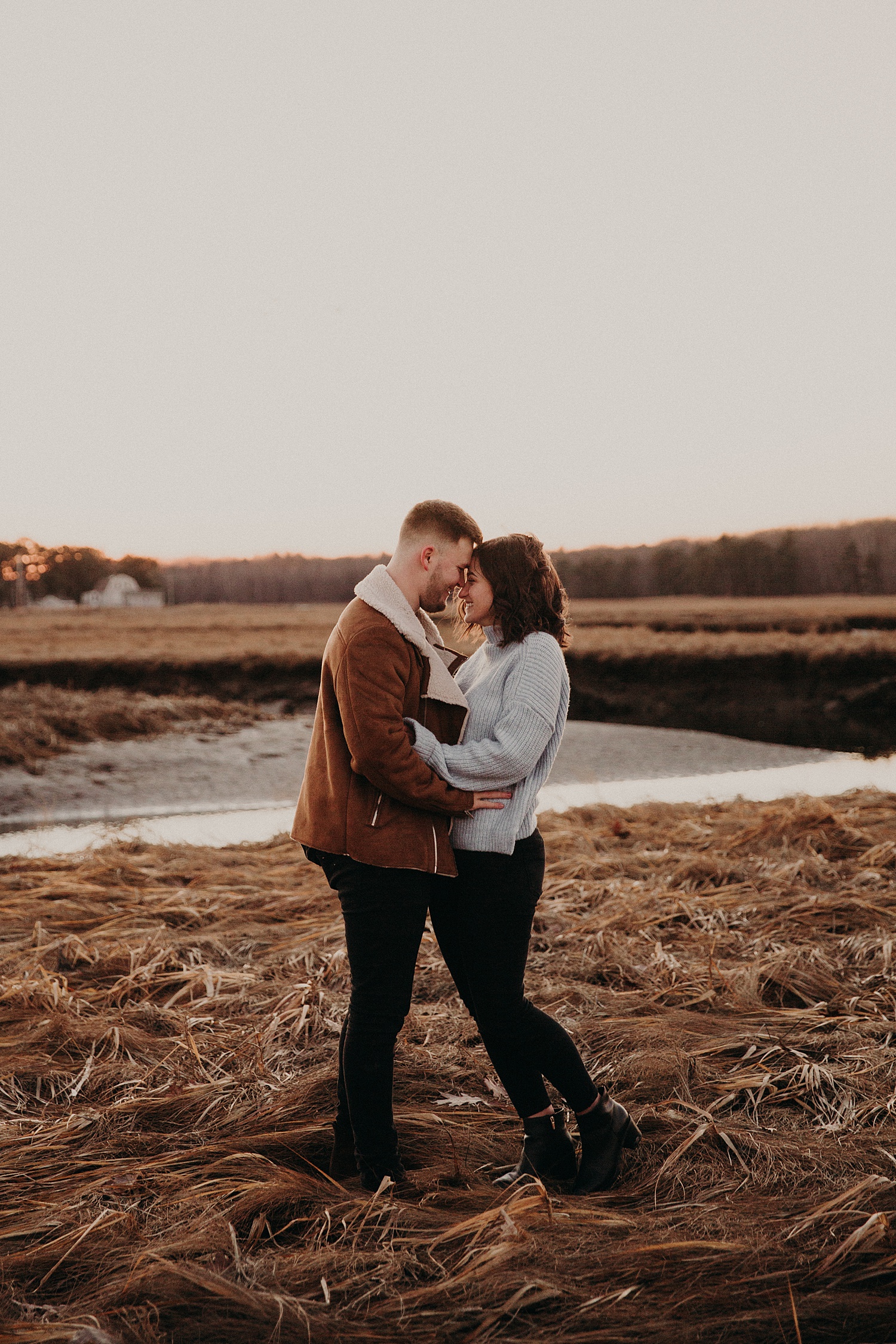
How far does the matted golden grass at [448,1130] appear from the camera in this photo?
1979 mm

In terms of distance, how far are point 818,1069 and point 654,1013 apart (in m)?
0.75

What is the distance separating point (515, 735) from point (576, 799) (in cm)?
886

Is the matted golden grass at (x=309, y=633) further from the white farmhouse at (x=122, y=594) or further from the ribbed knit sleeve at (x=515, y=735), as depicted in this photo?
the ribbed knit sleeve at (x=515, y=735)

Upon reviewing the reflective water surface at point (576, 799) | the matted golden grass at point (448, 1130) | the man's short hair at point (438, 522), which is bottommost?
the reflective water surface at point (576, 799)

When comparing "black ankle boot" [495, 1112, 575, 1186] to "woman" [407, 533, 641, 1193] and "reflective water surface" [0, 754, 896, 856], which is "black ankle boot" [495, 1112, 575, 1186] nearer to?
"woman" [407, 533, 641, 1193]

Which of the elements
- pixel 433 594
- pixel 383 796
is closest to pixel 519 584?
pixel 433 594

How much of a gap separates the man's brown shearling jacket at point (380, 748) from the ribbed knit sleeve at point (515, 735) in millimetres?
48

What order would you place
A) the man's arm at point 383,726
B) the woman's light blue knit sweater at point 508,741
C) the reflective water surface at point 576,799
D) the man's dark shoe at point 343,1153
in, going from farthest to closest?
the reflective water surface at point 576,799, the man's dark shoe at point 343,1153, the woman's light blue knit sweater at point 508,741, the man's arm at point 383,726

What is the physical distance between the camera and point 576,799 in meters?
11.1

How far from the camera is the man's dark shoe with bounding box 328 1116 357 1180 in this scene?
8.77 ft

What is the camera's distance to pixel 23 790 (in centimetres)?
1114

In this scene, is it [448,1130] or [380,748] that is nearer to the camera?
[380,748]

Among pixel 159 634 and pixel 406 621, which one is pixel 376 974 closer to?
pixel 406 621

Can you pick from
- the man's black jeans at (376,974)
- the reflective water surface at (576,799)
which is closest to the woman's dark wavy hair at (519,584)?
the man's black jeans at (376,974)
